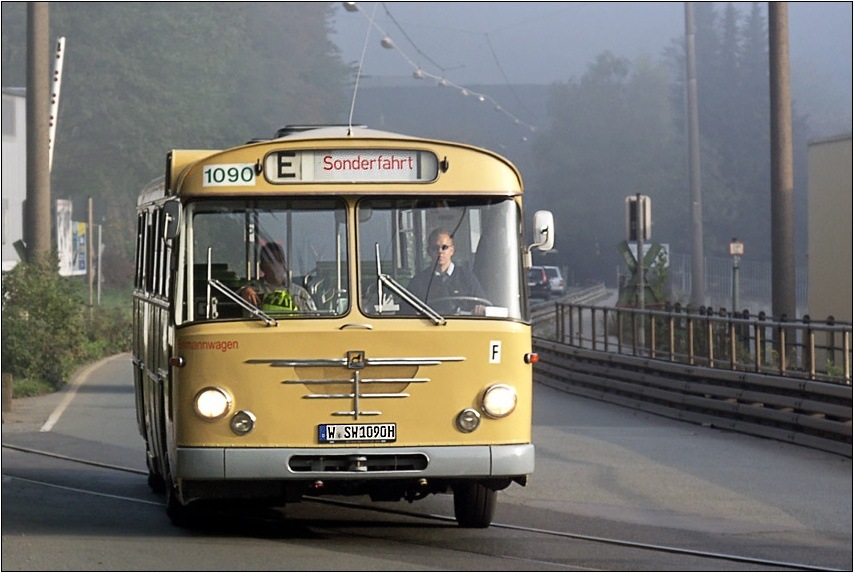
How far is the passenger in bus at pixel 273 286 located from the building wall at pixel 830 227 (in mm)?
22410

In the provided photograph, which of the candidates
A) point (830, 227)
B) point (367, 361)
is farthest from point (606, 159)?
point (367, 361)

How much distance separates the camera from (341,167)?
1067cm

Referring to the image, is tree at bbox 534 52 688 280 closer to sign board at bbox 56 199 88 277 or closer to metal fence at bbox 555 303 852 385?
sign board at bbox 56 199 88 277

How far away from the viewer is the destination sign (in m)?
10.7

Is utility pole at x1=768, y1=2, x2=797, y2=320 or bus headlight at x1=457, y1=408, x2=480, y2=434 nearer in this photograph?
bus headlight at x1=457, y1=408, x2=480, y2=434

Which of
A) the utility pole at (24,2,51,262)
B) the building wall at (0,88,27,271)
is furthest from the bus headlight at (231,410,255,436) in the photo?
the building wall at (0,88,27,271)

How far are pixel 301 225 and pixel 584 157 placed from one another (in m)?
121

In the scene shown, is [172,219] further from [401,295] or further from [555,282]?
[555,282]

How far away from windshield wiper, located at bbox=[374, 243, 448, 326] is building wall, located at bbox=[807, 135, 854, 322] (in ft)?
72.8

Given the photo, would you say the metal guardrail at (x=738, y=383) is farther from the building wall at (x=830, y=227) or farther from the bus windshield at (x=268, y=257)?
the bus windshield at (x=268, y=257)

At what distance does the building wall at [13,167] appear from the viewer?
180ft

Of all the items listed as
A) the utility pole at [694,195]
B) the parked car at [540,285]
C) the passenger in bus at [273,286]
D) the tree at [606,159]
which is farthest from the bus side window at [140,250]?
the tree at [606,159]

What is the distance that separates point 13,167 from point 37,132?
29929 mm

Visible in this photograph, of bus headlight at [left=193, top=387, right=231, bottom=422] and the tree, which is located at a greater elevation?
the tree
